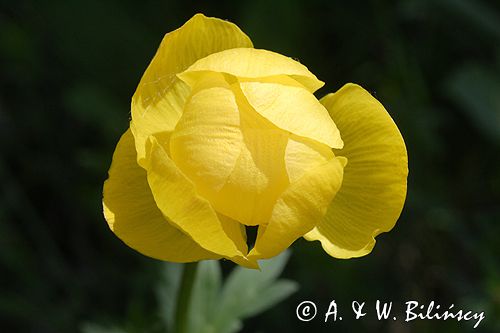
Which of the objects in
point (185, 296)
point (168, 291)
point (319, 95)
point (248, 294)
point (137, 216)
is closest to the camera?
point (137, 216)

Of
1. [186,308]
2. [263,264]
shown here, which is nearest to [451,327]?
[263,264]

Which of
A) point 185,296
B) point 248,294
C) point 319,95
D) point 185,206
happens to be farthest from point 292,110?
point 319,95

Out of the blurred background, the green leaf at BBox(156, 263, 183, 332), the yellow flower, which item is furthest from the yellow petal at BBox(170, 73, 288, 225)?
the blurred background

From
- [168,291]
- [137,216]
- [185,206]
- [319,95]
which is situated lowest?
[168,291]

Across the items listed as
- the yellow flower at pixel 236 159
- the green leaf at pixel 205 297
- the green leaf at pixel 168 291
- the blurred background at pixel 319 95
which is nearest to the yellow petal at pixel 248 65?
the yellow flower at pixel 236 159

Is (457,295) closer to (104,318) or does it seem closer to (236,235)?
(104,318)

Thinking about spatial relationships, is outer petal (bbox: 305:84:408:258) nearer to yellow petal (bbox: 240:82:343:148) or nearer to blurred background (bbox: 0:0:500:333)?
yellow petal (bbox: 240:82:343:148)

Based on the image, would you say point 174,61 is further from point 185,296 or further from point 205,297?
point 205,297

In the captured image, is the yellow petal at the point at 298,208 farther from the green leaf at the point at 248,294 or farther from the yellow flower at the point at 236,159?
the green leaf at the point at 248,294
